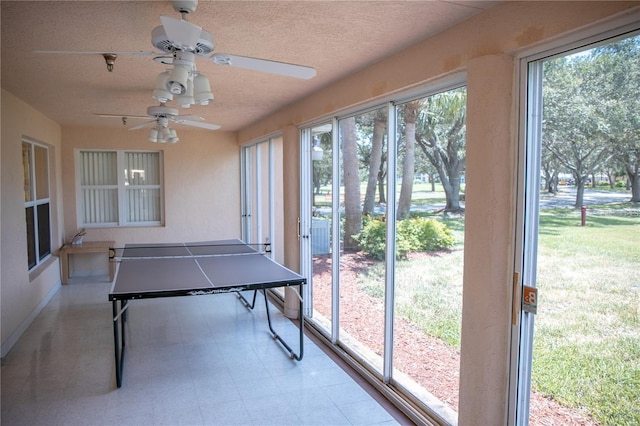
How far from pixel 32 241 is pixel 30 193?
55 centimetres

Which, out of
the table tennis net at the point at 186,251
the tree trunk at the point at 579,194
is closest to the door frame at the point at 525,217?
the tree trunk at the point at 579,194

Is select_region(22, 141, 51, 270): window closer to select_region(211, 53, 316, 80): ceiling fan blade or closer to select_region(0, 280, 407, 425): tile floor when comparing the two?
select_region(0, 280, 407, 425): tile floor

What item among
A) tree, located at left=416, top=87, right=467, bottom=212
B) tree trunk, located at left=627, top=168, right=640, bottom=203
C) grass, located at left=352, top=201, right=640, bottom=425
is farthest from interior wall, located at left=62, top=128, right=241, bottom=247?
tree trunk, located at left=627, top=168, right=640, bottom=203

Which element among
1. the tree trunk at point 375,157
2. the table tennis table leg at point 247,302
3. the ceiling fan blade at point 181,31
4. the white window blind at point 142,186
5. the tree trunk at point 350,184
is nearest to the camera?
the ceiling fan blade at point 181,31

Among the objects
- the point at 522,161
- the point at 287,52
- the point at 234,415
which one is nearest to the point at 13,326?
the point at 234,415

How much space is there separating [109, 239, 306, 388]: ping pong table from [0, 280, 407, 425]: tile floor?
6.6 inches

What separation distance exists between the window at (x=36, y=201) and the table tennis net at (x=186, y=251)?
0.95m

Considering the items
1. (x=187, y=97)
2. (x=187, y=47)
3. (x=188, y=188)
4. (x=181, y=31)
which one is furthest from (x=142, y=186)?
(x=181, y=31)

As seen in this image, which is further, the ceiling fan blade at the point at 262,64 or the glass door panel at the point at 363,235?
the glass door panel at the point at 363,235

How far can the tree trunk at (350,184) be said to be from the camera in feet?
12.3

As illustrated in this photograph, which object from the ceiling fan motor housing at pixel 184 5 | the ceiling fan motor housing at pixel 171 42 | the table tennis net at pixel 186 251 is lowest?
the table tennis net at pixel 186 251

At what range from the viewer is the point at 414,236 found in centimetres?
294

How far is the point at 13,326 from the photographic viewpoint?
3.83 metres

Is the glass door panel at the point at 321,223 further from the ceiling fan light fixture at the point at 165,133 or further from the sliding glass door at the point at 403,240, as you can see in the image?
the ceiling fan light fixture at the point at 165,133
